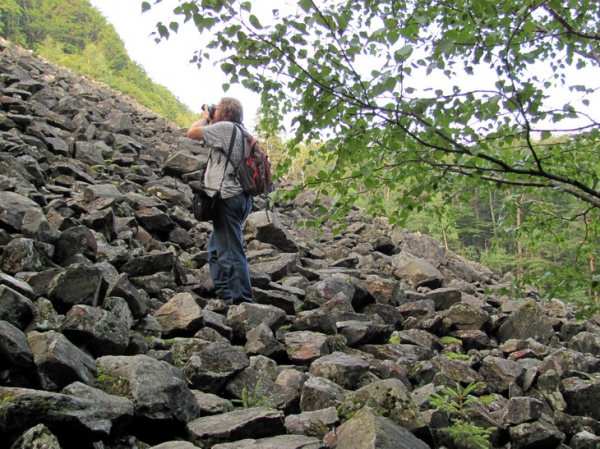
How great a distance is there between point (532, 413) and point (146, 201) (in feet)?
27.8

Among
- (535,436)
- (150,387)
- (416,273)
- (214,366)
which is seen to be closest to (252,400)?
(214,366)

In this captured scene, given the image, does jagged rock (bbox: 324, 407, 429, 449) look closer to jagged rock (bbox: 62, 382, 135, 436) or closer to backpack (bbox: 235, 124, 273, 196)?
jagged rock (bbox: 62, 382, 135, 436)

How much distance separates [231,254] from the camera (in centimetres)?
710

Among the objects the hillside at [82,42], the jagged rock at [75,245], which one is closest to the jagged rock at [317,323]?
the jagged rock at [75,245]

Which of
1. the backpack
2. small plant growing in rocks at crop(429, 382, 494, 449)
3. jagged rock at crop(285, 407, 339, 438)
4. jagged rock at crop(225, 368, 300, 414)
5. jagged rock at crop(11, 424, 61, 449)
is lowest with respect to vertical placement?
jagged rock at crop(11, 424, 61, 449)

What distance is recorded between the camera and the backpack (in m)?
7.14

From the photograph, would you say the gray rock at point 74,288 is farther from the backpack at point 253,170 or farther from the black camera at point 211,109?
the black camera at point 211,109

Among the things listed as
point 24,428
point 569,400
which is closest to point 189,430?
point 24,428

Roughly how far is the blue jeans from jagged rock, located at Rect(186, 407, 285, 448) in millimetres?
3348

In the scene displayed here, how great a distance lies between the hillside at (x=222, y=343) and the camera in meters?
3.41

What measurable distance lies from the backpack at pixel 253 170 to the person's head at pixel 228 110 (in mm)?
324

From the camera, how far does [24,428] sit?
2.75 m

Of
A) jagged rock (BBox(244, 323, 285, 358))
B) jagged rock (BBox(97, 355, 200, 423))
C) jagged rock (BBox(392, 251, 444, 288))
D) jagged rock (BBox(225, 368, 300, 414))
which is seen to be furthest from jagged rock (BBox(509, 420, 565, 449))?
jagged rock (BBox(392, 251, 444, 288))

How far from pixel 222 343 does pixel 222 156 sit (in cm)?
321
